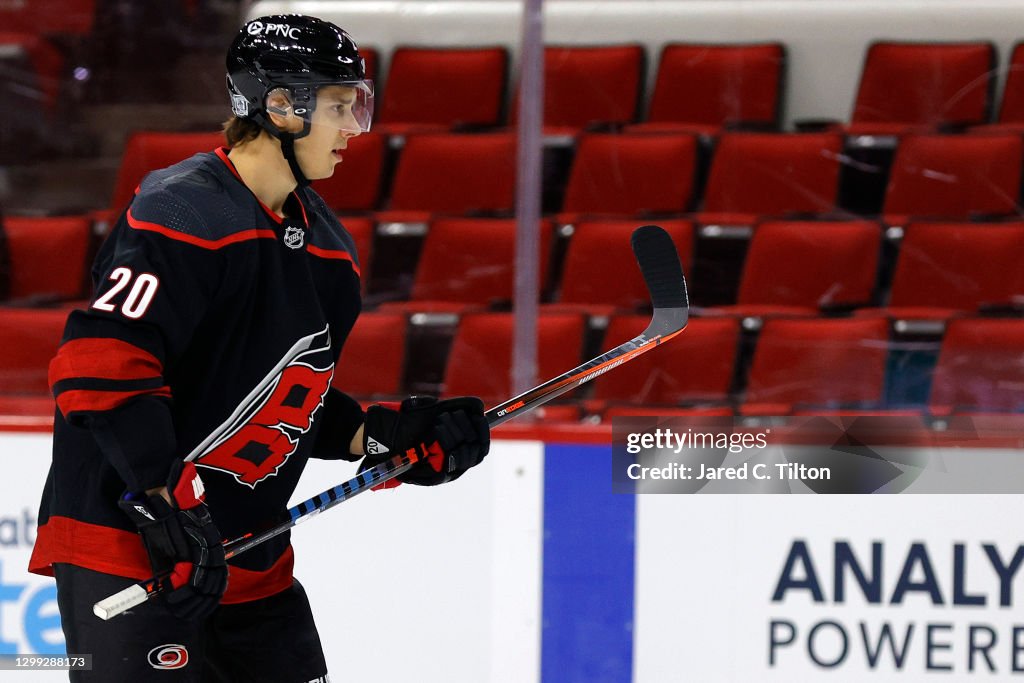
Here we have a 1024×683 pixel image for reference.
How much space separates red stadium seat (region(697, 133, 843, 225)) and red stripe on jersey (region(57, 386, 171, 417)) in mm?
1904

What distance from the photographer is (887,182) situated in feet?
10.4

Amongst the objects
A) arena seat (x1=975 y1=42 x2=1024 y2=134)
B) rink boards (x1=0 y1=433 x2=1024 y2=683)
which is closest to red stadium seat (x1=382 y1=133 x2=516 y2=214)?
rink boards (x1=0 y1=433 x2=1024 y2=683)

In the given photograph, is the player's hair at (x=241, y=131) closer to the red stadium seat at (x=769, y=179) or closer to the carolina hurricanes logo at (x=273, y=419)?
the carolina hurricanes logo at (x=273, y=419)

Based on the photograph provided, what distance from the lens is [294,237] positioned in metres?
1.67

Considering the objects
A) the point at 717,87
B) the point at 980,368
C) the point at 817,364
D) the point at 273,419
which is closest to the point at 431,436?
the point at 273,419

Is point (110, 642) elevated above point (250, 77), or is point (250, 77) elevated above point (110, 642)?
point (250, 77)

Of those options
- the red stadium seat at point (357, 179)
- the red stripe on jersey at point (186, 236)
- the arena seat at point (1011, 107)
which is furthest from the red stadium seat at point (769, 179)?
the red stripe on jersey at point (186, 236)

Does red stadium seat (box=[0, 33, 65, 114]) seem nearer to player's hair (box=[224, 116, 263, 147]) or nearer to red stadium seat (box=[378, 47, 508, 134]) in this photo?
red stadium seat (box=[378, 47, 508, 134])

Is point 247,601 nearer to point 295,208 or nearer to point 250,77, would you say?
point 295,208

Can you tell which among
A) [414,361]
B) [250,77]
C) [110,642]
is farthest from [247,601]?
[414,361]

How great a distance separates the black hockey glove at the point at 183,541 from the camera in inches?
59.1

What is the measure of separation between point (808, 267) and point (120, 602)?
6.49 feet

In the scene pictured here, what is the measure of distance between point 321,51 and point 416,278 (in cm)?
142

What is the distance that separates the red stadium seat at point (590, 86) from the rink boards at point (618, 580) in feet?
3.00
